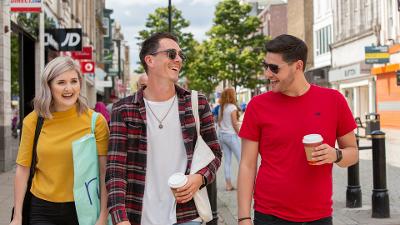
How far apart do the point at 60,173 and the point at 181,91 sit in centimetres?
80

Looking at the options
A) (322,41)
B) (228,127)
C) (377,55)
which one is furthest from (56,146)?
(322,41)

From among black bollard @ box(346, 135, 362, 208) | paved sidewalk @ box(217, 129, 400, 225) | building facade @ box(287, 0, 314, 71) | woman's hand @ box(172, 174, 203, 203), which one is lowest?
paved sidewalk @ box(217, 129, 400, 225)

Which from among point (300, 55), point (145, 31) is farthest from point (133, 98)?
point (145, 31)

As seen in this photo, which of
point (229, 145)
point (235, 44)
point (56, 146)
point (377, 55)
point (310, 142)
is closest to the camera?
point (310, 142)

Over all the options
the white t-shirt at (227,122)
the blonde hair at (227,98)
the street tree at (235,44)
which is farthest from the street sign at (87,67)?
the street tree at (235,44)

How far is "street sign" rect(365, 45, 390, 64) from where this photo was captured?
1308 inches

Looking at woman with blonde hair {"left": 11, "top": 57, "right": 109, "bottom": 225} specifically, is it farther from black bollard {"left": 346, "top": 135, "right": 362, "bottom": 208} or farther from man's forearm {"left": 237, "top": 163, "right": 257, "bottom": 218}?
black bollard {"left": 346, "top": 135, "right": 362, "bottom": 208}

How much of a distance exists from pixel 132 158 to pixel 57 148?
1.54 ft

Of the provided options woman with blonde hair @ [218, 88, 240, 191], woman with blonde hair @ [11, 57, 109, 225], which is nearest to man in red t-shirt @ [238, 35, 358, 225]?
woman with blonde hair @ [11, 57, 109, 225]

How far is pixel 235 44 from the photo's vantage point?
54344 millimetres

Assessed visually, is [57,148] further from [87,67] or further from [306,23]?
[306,23]

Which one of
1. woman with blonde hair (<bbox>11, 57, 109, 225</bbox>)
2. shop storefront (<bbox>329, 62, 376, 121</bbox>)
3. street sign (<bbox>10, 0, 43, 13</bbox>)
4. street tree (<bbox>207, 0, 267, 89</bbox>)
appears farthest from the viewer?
street tree (<bbox>207, 0, 267, 89</bbox>)

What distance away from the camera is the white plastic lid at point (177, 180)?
279 centimetres

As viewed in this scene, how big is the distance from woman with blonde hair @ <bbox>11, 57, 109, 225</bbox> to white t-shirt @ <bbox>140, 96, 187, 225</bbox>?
0.92 ft
